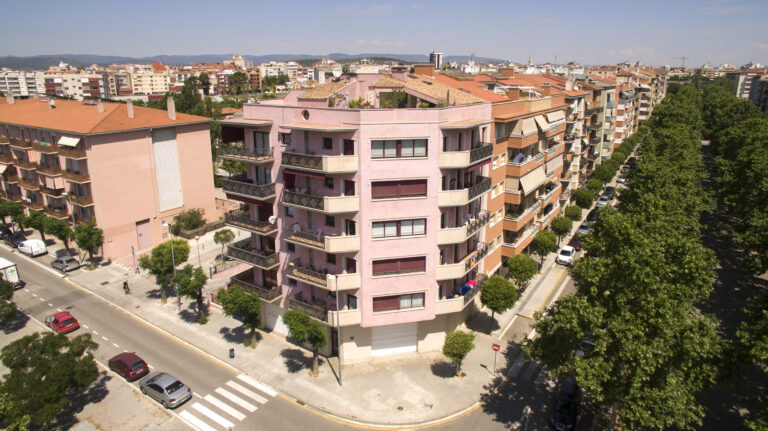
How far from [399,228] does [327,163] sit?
624cm

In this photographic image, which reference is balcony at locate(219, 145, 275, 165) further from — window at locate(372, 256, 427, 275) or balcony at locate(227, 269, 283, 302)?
window at locate(372, 256, 427, 275)

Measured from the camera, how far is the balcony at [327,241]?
2888cm

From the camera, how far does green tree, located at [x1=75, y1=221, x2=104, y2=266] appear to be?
45.0m

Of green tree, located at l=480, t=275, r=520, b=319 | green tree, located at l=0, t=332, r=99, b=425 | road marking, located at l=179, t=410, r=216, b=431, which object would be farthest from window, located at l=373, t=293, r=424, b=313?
green tree, located at l=0, t=332, r=99, b=425

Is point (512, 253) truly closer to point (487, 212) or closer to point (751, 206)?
point (487, 212)

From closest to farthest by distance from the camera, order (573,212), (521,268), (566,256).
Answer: (521,268) → (566,256) → (573,212)

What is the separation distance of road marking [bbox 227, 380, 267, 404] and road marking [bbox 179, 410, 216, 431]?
9.89ft

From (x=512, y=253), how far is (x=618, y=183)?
55.0 meters

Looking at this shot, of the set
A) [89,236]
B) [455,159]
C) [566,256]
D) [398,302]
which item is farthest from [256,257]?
[566,256]

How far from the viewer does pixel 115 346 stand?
34312mm

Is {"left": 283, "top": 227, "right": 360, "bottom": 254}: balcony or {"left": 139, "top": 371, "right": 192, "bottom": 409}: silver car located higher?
{"left": 283, "top": 227, "right": 360, "bottom": 254}: balcony

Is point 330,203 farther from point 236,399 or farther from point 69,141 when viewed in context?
point 69,141

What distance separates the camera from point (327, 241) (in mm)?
28812

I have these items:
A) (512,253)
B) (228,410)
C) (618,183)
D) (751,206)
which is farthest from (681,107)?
(228,410)
